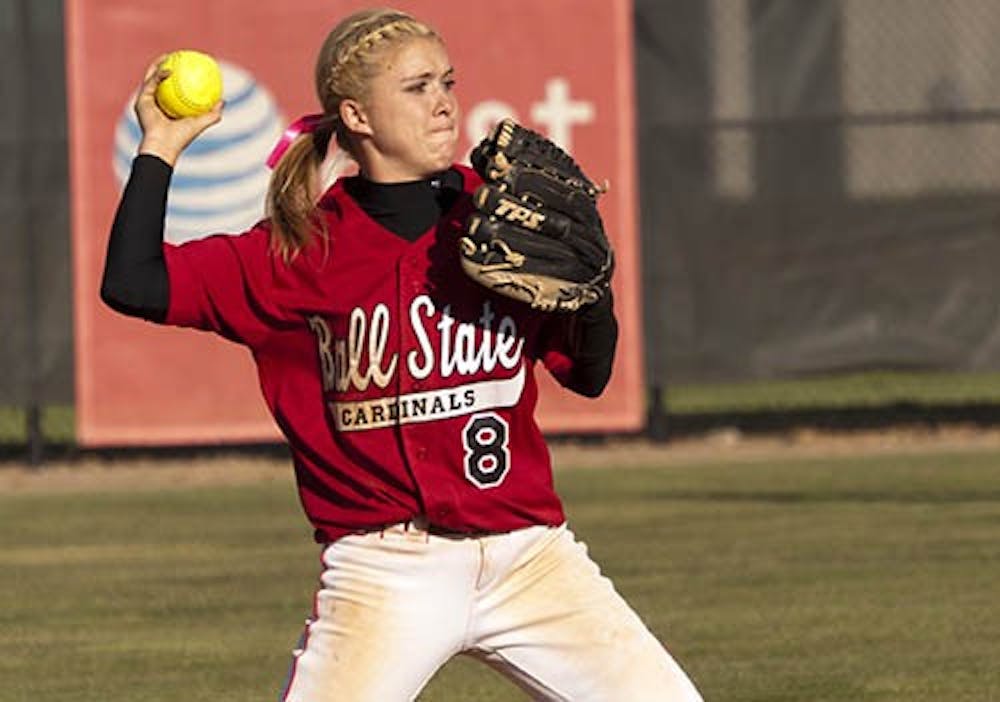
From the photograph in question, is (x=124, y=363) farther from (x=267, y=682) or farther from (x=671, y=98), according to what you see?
(x=267, y=682)

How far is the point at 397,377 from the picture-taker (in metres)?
4.51

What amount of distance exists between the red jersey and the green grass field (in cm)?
244

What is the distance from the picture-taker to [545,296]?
442 centimetres

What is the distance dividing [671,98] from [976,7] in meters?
1.73

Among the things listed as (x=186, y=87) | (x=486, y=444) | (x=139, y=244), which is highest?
(x=186, y=87)

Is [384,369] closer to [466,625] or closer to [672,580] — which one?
[466,625]

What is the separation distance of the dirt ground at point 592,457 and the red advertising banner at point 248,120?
23 cm

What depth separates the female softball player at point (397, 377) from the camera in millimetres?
4379

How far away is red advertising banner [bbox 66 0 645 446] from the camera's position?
13109 millimetres

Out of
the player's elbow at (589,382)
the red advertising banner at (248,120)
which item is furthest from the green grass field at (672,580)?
the player's elbow at (589,382)

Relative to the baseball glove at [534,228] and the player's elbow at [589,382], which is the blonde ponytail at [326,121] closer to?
the baseball glove at [534,228]

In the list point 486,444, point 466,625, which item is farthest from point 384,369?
point 466,625

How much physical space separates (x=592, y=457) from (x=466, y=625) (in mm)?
9091

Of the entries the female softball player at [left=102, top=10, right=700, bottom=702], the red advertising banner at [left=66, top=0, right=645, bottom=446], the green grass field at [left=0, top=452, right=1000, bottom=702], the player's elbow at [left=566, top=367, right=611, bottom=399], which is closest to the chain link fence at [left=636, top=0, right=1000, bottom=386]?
the red advertising banner at [left=66, top=0, right=645, bottom=446]
